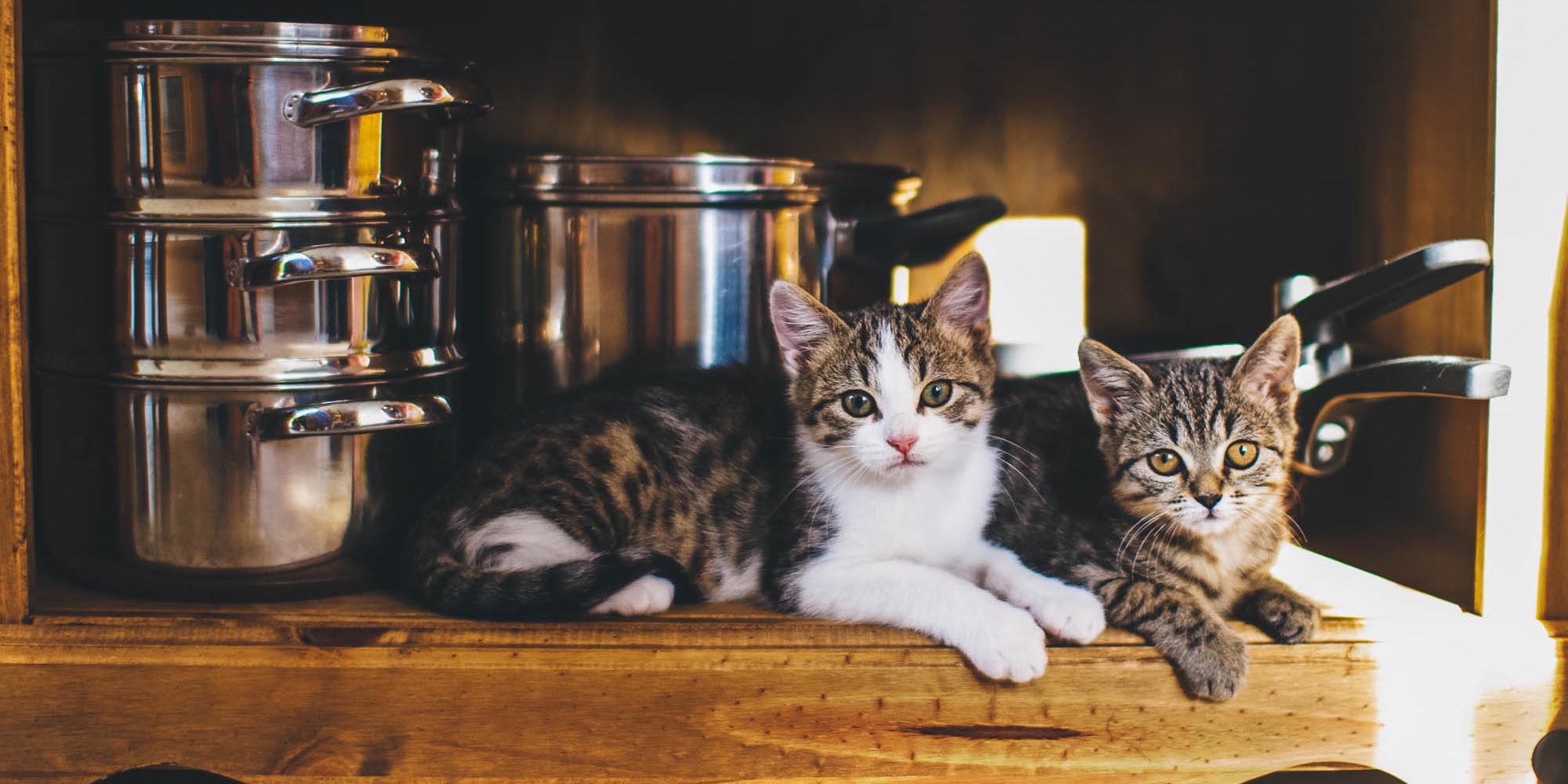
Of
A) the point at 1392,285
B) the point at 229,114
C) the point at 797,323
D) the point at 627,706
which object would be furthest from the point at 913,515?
the point at 229,114

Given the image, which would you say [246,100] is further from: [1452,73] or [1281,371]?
[1452,73]

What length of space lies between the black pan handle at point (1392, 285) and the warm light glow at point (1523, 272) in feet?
0.13

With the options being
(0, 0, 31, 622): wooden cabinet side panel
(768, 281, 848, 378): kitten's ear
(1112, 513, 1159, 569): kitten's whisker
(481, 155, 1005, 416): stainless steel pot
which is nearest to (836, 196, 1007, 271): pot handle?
(481, 155, 1005, 416): stainless steel pot

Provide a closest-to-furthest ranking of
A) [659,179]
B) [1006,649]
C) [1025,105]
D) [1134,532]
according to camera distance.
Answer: [1006,649] < [1134,532] < [659,179] < [1025,105]

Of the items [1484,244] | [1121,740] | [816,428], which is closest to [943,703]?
[1121,740]

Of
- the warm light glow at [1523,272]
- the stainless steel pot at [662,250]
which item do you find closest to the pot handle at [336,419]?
the stainless steel pot at [662,250]

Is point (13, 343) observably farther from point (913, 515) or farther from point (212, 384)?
point (913, 515)

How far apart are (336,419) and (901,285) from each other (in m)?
0.79

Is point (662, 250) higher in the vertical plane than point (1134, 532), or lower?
higher

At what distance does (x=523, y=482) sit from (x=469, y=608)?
148 millimetres

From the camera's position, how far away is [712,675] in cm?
96

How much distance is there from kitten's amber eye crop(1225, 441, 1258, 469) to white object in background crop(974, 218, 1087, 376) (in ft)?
1.96

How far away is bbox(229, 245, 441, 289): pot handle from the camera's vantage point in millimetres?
973

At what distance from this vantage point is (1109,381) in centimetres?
103
